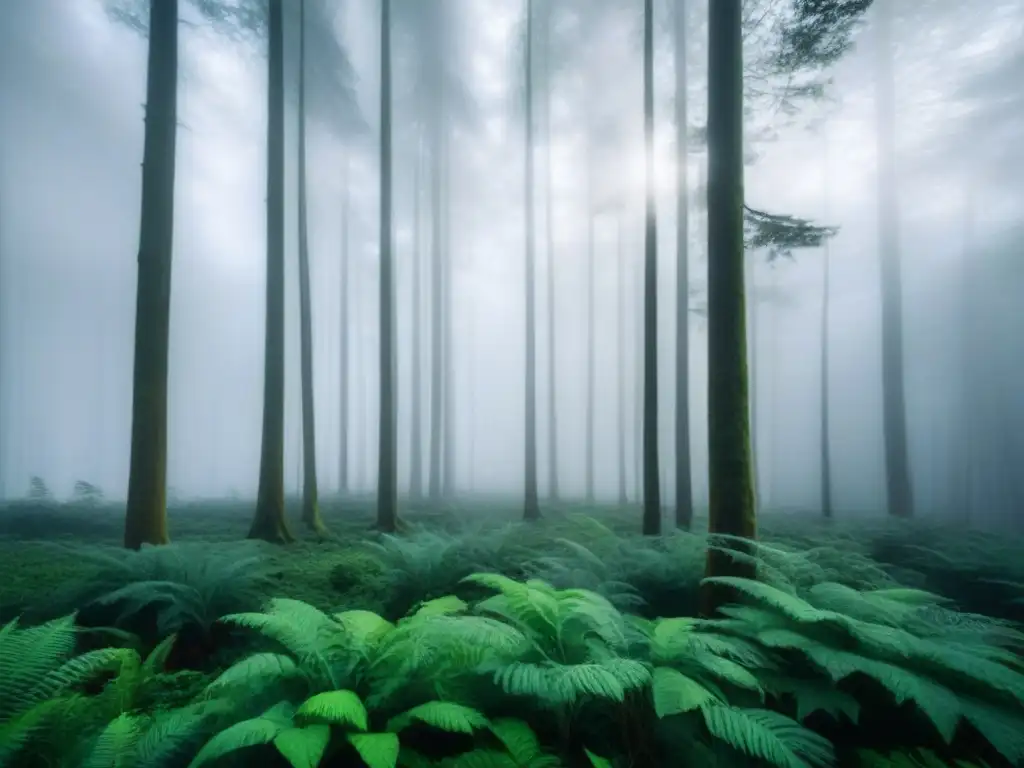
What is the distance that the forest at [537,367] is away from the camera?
7.44ft

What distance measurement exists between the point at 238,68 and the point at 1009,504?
4415 centimetres

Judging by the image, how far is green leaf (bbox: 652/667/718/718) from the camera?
6.21 feet

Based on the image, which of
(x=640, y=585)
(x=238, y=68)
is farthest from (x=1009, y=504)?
(x=238, y=68)

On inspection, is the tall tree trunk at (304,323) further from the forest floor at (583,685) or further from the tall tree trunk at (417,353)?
the tall tree trunk at (417,353)

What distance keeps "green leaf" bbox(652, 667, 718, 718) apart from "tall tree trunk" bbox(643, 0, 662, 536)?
615 centimetres

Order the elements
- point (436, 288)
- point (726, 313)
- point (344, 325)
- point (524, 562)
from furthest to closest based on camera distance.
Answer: point (344, 325) < point (436, 288) < point (524, 562) < point (726, 313)

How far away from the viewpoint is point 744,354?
4332mm

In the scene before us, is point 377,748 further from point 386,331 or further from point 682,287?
point 682,287

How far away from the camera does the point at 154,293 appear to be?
6.34 m

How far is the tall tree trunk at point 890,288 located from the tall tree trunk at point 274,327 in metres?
16.7

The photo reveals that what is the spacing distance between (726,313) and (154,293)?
7.29 meters

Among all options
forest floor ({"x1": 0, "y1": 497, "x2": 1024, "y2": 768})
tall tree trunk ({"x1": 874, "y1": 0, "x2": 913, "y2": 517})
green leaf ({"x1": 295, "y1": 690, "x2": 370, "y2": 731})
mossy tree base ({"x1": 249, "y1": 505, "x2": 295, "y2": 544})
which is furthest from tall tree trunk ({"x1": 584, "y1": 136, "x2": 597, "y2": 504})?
green leaf ({"x1": 295, "y1": 690, "x2": 370, "y2": 731})

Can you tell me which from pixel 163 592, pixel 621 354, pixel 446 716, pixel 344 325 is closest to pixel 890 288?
pixel 621 354

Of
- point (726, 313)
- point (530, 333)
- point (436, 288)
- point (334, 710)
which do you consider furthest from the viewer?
point (436, 288)
